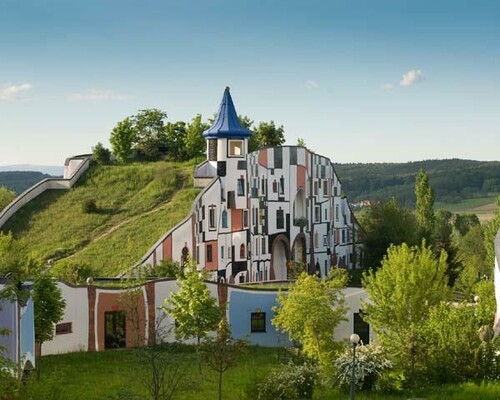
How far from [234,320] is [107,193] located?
18659 mm

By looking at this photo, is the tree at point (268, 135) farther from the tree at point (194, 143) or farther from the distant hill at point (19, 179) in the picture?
the distant hill at point (19, 179)

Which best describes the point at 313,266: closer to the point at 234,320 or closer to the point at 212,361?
the point at 234,320

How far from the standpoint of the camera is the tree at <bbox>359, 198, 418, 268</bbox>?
2179 inches

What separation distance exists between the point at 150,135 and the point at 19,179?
13124cm

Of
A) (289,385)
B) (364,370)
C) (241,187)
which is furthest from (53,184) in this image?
(289,385)

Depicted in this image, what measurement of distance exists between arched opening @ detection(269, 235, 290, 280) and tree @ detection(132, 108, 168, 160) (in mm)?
11592

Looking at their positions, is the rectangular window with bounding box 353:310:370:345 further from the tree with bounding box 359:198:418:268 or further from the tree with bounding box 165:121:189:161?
the tree with bounding box 165:121:189:161

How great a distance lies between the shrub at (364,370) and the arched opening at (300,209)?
30.4 metres

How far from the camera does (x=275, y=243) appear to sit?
51.2 meters

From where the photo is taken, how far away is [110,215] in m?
47.2

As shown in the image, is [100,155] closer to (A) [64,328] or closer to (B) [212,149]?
(B) [212,149]

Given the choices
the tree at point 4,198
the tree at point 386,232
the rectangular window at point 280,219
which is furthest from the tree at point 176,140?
the tree at point 386,232

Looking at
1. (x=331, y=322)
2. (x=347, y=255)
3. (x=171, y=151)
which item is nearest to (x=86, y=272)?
(x=331, y=322)

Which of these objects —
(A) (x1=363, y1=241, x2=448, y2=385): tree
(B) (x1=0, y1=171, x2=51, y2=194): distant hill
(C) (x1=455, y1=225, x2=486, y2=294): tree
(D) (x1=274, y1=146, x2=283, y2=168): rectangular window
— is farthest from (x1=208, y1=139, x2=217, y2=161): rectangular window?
(B) (x1=0, y1=171, x2=51, y2=194): distant hill
